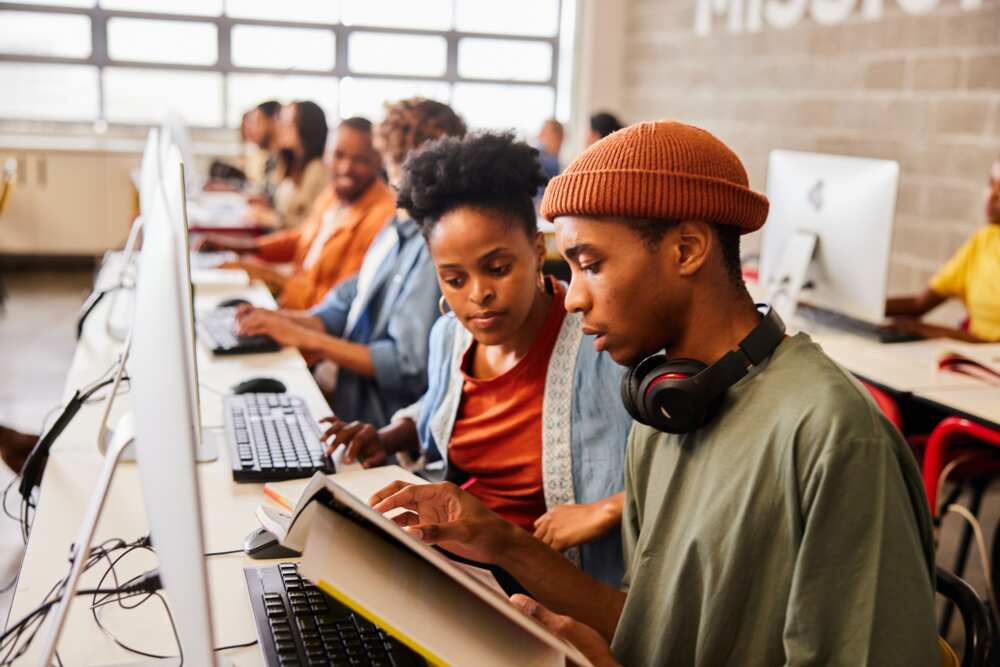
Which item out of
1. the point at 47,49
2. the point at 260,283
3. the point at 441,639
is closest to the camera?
the point at 441,639

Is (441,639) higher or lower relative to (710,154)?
lower

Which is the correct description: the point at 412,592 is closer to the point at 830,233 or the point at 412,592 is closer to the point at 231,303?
the point at 830,233

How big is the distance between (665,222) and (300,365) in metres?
1.43

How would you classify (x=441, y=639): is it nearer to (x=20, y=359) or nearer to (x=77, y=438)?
(x=77, y=438)

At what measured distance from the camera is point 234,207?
5.07 m

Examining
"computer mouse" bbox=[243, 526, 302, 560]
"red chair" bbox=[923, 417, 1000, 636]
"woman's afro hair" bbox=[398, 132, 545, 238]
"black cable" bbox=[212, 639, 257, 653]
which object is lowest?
"red chair" bbox=[923, 417, 1000, 636]

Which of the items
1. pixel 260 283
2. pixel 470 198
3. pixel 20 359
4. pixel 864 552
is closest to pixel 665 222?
pixel 864 552

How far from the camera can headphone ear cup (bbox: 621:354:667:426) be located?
1021 millimetres

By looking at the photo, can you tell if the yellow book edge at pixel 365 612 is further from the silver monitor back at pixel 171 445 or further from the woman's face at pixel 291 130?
the woman's face at pixel 291 130

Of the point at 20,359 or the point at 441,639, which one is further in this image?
the point at 20,359

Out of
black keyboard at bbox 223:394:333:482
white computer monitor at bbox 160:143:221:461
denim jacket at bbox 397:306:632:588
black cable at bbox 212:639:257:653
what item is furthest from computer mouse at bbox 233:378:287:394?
black cable at bbox 212:639:257:653

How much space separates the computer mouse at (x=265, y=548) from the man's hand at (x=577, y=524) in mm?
357

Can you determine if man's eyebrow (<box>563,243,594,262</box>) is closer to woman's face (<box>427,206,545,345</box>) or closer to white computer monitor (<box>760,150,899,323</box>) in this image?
woman's face (<box>427,206,545,345</box>)

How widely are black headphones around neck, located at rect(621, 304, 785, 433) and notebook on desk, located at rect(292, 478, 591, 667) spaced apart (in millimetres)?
258
